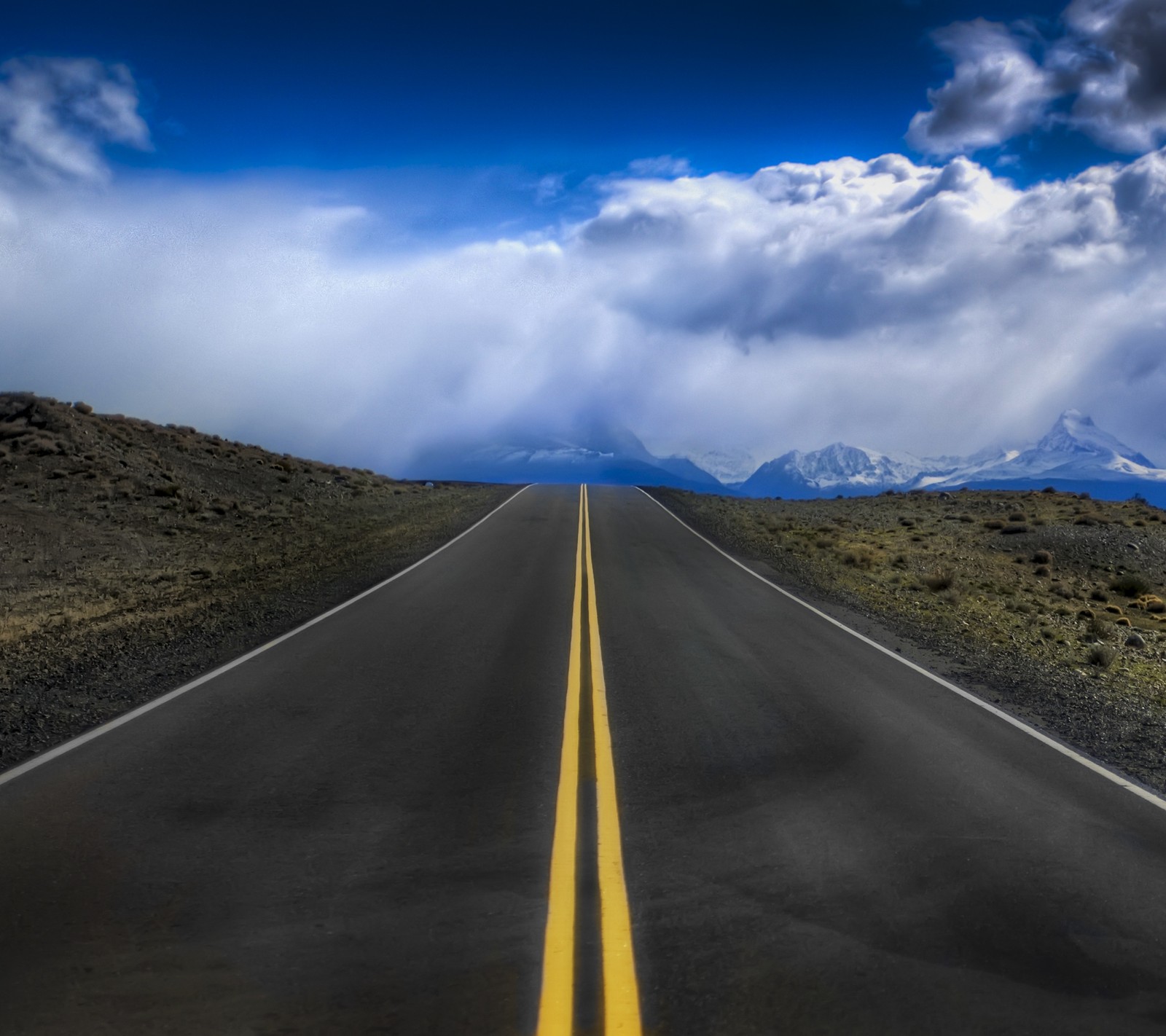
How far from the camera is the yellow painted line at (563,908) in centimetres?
364

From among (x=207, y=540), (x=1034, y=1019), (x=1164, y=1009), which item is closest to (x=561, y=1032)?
(x=1034, y=1019)

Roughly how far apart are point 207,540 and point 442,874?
21844mm

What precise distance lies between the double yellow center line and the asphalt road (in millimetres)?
20

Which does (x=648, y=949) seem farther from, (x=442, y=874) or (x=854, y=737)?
(x=854, y=737)

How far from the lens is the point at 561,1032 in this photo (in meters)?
3.50

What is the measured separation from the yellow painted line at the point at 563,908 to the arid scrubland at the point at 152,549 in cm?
433

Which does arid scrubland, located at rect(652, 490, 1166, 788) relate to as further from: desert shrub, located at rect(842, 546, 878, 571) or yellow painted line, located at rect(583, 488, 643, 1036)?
yellow painted line, located at rect(583, 488, 643, 1036)

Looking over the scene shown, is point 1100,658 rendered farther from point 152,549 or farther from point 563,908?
point 152,549

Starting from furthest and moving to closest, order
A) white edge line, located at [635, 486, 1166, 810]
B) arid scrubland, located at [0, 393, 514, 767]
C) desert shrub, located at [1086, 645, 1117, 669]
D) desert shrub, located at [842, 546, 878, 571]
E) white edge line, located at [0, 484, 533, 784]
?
1. desert shrub, located at [842, 546, 878, 571]
2. desert shrub, located at [1086, 645, 1117, 669]
3. arid scrubland, located at [0, 393, 514, 767]
4. white edge line, located at [635, 486, 1166, 810]
5. white edge line, located at [0, 484, 533, 784]

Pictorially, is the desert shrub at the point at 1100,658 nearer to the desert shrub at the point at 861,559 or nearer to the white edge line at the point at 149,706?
the desert shrub at the point at 861,559

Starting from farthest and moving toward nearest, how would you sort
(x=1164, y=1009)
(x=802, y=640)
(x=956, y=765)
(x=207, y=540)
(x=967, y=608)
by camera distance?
1. (x=207, y=540)
2. (x=967, y=608)
3. (x=802, y=640)
4. (x=956, y=765)
5. (x=1164, y=1009)

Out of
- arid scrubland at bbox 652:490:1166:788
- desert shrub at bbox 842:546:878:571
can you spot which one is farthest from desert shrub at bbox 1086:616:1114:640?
desert shrub at bbox 842:546:878:571

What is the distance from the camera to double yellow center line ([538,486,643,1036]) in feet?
12.0

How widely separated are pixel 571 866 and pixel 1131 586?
74.7 ft
